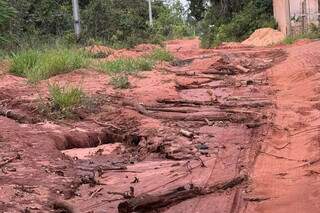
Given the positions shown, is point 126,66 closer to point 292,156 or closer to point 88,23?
point 292,156

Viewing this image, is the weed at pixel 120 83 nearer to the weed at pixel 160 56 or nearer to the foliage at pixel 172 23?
the weed at pixel 160 56

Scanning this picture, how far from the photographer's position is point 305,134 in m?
6.79

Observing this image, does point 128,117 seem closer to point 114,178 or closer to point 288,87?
point 114,178

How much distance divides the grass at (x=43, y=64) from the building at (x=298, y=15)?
472 inches

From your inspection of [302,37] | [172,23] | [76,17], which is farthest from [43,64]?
[172,23]

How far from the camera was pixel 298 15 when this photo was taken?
23.8 m

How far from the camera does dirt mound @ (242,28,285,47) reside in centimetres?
2417

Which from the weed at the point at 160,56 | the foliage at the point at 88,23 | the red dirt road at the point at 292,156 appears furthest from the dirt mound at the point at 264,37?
the red dirt road at the point at 292,156

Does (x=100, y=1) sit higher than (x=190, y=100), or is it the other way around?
(x=100, y=1)

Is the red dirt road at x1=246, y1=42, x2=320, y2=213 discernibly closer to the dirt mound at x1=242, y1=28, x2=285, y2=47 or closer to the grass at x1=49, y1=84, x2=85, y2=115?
the grass at x1=49, y1=84, x2=85, y2=115

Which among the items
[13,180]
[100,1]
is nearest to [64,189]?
A: [13,180]

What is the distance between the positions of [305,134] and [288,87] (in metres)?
4.24

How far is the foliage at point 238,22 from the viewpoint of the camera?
26891 mm

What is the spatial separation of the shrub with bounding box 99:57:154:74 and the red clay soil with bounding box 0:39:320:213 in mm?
1571
